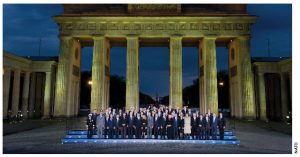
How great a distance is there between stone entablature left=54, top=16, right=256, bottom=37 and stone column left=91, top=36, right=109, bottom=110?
4.86ft

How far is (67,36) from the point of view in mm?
33281

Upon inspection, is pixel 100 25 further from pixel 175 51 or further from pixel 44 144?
pixel 44 144

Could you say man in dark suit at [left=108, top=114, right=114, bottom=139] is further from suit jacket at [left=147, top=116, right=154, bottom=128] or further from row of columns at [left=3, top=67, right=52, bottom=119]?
row of columns at [left=3, top=67, right=52, bottom=119]

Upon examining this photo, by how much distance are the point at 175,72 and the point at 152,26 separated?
6.31 metres

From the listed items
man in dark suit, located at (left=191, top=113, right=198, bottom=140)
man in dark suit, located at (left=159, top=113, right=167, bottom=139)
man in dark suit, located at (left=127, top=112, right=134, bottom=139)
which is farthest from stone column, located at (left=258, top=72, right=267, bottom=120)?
man in dark suit, located at (left=127, top=112, right=134, bottom=139)

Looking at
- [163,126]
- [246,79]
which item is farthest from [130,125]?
[246,79]

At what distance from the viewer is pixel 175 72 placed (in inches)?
1293

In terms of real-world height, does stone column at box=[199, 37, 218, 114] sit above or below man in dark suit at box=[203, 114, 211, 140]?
above

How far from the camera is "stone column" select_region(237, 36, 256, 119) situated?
105 ft

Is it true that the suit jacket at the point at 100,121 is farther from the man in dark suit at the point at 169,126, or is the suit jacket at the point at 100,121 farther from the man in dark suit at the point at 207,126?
the man in dark suit at the point at 207,126

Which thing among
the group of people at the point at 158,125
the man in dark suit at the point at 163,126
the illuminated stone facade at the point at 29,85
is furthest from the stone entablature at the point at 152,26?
the man in dark suit at the point at 163,126

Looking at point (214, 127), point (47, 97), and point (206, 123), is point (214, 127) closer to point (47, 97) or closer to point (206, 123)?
point (206, 123)

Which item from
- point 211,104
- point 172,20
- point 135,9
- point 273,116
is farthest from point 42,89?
point 273,116

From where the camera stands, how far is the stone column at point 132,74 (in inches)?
1275
